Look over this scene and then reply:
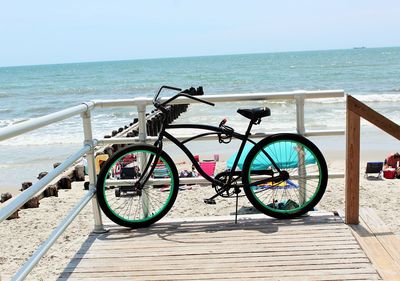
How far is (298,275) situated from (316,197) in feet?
3.81

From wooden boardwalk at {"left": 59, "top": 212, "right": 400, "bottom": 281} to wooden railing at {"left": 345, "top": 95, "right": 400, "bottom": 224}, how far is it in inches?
6.9

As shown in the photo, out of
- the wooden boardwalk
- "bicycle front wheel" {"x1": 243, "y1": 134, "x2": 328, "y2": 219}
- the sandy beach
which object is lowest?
the sandy beach

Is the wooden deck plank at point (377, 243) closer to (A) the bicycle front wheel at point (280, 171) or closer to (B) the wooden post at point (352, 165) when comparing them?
(B) the wooden post at point (352, 165)

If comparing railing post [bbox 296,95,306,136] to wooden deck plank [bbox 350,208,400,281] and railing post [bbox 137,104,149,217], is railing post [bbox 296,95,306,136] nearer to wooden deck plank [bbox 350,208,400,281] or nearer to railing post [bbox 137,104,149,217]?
wooden deck plank [bbox 350,208,400,281]

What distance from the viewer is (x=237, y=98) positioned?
4219mm

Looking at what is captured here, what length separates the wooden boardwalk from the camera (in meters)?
3.30

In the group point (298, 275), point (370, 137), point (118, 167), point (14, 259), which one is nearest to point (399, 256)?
point (298, 275)

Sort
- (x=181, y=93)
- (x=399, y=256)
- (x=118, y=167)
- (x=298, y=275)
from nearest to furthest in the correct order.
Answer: (x=298, y=275), (x=399, y=256), (x=181, y=93), (x=118, y=167)

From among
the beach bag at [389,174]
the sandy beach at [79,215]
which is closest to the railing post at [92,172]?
the sandy beach at [79,215]

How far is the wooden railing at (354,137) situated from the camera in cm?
385

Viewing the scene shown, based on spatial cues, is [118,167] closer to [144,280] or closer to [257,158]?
[257,158]

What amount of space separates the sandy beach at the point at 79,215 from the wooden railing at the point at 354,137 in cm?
253

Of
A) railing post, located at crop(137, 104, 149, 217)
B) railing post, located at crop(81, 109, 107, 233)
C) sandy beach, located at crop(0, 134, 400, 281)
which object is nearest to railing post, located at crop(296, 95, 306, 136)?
railing post, located at crop(137, 104, 149, 217)

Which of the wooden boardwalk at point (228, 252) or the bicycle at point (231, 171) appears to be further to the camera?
the bicycle at point (231, 171)
